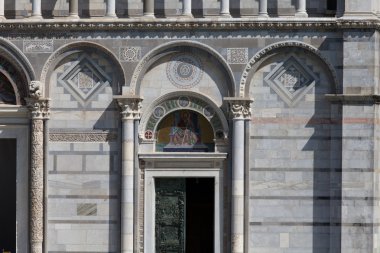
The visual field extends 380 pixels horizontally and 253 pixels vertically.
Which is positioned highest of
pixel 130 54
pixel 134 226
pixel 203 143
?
pixel 130 54

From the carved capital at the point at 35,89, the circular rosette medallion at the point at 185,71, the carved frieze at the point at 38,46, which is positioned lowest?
the carved capital at the point at 35,89

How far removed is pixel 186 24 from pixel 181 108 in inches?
57.3

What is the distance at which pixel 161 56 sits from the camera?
2244 cm

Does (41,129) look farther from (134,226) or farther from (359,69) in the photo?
(359,69)

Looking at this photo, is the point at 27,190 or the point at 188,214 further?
the point at 188,214

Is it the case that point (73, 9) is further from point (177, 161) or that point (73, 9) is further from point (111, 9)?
point (177, 161)

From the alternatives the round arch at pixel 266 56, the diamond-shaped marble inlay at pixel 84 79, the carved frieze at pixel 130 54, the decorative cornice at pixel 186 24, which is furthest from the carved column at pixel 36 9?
the round arch at pixel 266 56

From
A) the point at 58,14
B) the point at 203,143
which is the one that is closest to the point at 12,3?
the point at 58,14

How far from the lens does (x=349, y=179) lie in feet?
72.0

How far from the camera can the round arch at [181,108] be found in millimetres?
22391

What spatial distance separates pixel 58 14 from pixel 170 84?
7.83 feet

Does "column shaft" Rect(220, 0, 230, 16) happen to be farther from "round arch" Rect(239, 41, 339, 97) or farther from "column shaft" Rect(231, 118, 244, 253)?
"column shaft" Rect(231, 118, 244, 253)

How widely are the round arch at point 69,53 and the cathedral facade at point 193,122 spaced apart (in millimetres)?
23

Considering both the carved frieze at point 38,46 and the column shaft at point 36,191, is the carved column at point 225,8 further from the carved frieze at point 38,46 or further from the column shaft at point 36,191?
the column shaft at point 36,191
